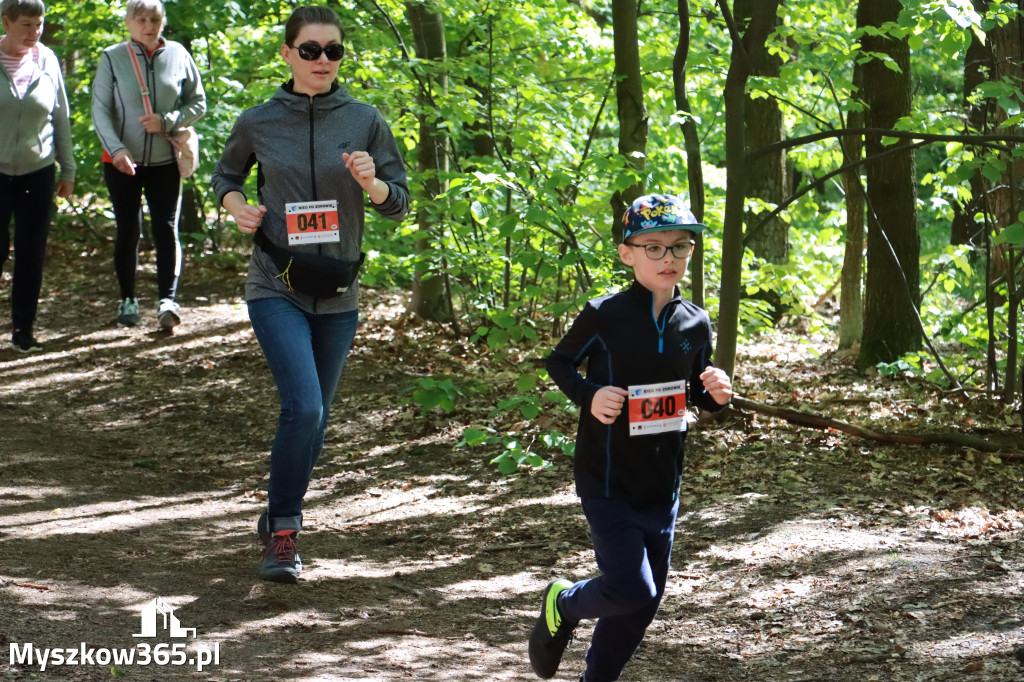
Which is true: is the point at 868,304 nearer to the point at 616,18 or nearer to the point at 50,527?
the point at 616,18

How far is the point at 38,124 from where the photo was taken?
7.32 meters

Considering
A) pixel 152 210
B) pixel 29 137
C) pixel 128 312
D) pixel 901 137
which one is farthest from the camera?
pixel 128 312

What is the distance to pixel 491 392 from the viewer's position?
8352mm

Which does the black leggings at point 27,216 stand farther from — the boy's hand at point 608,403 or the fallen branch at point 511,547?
the boy's hand at point 608,403

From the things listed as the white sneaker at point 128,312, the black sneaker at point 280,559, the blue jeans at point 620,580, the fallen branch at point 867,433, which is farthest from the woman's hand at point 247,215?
the white sneaker at point 128,312

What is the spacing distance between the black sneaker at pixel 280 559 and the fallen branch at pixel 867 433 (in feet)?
12.6

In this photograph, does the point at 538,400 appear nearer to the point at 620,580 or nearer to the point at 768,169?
the point at 620,580

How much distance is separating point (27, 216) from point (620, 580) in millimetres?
5864

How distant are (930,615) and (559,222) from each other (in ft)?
11.5

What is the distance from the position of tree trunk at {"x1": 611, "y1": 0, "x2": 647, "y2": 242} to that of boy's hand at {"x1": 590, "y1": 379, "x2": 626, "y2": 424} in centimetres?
451

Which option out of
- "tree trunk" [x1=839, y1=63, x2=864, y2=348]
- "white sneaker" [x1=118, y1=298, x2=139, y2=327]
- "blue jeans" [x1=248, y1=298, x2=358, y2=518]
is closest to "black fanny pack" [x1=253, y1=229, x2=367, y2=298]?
"blue jeans" [x1=248, y1=298, x2=358, y2=518]

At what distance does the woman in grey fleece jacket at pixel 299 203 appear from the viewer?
4219 millimetres

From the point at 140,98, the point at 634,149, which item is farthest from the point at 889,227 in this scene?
the point at 140,98

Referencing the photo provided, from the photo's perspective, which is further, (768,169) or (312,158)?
(768,169)
